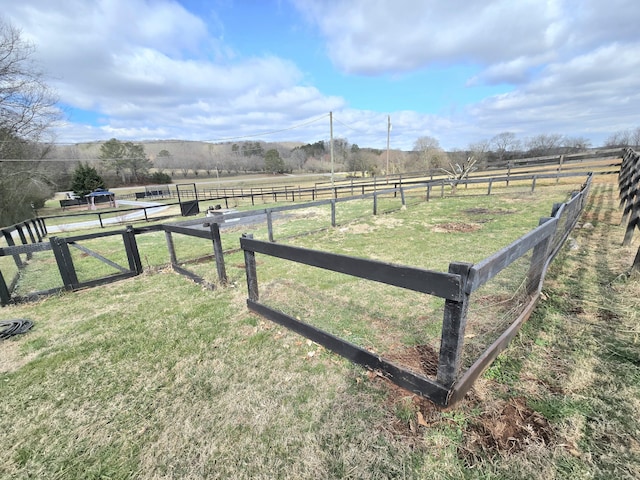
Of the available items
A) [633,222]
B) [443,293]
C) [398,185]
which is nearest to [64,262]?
[443,293]

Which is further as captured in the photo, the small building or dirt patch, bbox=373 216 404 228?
the small building

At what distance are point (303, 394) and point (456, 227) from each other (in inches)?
279

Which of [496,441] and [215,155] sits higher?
[215,155]

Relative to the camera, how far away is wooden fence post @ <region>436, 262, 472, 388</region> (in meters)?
1.62

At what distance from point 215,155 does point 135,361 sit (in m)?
107

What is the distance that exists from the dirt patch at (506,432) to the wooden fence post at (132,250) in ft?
18.0

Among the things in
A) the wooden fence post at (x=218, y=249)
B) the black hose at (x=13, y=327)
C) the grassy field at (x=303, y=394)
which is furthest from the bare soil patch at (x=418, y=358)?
the black hose at (x=13, y=327)

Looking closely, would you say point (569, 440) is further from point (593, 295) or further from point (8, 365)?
point (8, 365)

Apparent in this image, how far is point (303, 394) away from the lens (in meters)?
2.19

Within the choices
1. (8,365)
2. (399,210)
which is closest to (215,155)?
(399,210)

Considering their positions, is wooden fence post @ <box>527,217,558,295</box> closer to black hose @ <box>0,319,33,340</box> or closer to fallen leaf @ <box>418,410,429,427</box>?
fallen leaf @ <box>418,410,429,427</box>

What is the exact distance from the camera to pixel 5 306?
407 cm

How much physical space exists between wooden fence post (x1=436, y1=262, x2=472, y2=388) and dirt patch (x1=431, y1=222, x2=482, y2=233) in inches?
246

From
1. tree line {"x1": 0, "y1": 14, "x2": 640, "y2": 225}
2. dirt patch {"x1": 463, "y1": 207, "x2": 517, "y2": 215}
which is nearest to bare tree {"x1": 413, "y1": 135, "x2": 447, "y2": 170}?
tree line {"x1": 0, "y1": 14, "x2": 640, "y2": 225}
